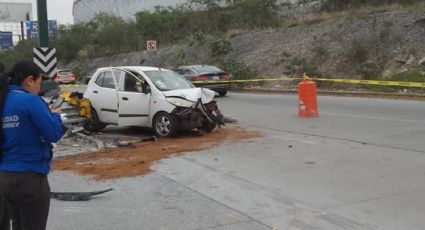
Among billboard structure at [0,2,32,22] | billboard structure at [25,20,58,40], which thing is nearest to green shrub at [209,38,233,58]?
billboard structure at [25,20,58,40]

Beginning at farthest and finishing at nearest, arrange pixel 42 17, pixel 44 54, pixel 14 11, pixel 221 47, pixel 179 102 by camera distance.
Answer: pixel 14 11 → pixel 221 47 → pixel 44 54 → pixel 42 17 → pixel 179 102

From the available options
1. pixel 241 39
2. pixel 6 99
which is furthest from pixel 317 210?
pixel 241 39

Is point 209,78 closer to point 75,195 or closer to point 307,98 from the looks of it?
point 307,98

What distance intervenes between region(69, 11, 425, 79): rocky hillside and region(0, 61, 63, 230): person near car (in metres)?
23.5

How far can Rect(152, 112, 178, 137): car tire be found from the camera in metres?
12.6

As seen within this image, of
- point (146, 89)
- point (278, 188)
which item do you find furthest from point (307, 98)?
point (278, 188)

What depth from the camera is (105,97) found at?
44.8 feet

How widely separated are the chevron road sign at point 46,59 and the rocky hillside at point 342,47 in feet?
49.4

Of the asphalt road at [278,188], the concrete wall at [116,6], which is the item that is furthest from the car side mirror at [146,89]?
the concrete wall at [116,6]

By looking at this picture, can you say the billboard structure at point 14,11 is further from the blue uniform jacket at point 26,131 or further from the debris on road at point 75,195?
the blue uniform jacket at point 26,131

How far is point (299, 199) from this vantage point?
7.04 m

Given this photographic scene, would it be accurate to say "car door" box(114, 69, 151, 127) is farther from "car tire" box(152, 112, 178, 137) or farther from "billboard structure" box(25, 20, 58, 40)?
"billboard structure" box(25, 20, 58, 40)

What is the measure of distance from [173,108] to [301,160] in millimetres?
3918

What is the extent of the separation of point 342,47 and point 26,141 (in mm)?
28222
